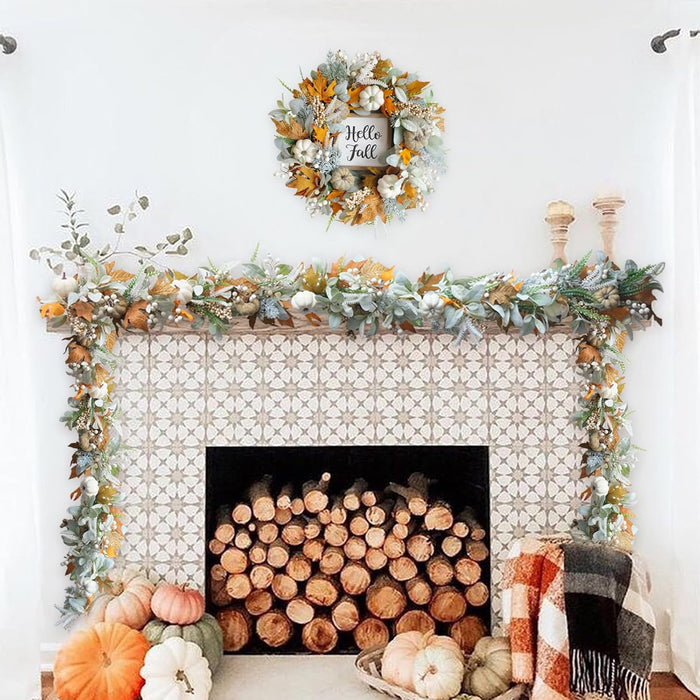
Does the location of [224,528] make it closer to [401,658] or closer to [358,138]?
[401,658]

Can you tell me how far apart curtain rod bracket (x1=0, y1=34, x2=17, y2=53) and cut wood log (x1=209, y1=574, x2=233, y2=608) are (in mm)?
2154

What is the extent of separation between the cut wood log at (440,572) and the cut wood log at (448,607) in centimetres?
5

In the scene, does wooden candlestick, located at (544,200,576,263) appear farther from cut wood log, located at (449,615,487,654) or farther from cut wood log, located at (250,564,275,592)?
cut wood log, located at (250,564,275,592)

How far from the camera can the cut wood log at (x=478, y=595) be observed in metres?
2.89

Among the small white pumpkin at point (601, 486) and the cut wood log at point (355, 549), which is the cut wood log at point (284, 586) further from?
the small white pumpkin at point (601, 486)

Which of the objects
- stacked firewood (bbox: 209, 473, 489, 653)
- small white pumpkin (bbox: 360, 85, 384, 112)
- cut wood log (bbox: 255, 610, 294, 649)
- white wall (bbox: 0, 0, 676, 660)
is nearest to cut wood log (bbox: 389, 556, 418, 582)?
stacked firewood (bbox: 209, 473, 489, 653)

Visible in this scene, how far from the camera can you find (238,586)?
290 cm

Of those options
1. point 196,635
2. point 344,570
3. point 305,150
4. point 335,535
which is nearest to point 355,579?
point 344,570

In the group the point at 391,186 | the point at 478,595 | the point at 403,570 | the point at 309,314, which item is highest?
the point at 391,186

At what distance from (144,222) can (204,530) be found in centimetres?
120

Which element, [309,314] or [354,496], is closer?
[309,314]

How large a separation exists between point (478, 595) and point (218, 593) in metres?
0.99

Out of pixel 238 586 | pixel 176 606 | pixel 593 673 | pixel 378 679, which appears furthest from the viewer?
pixel 238 586

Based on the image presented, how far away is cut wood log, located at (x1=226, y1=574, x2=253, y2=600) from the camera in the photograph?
2898 millimetres
